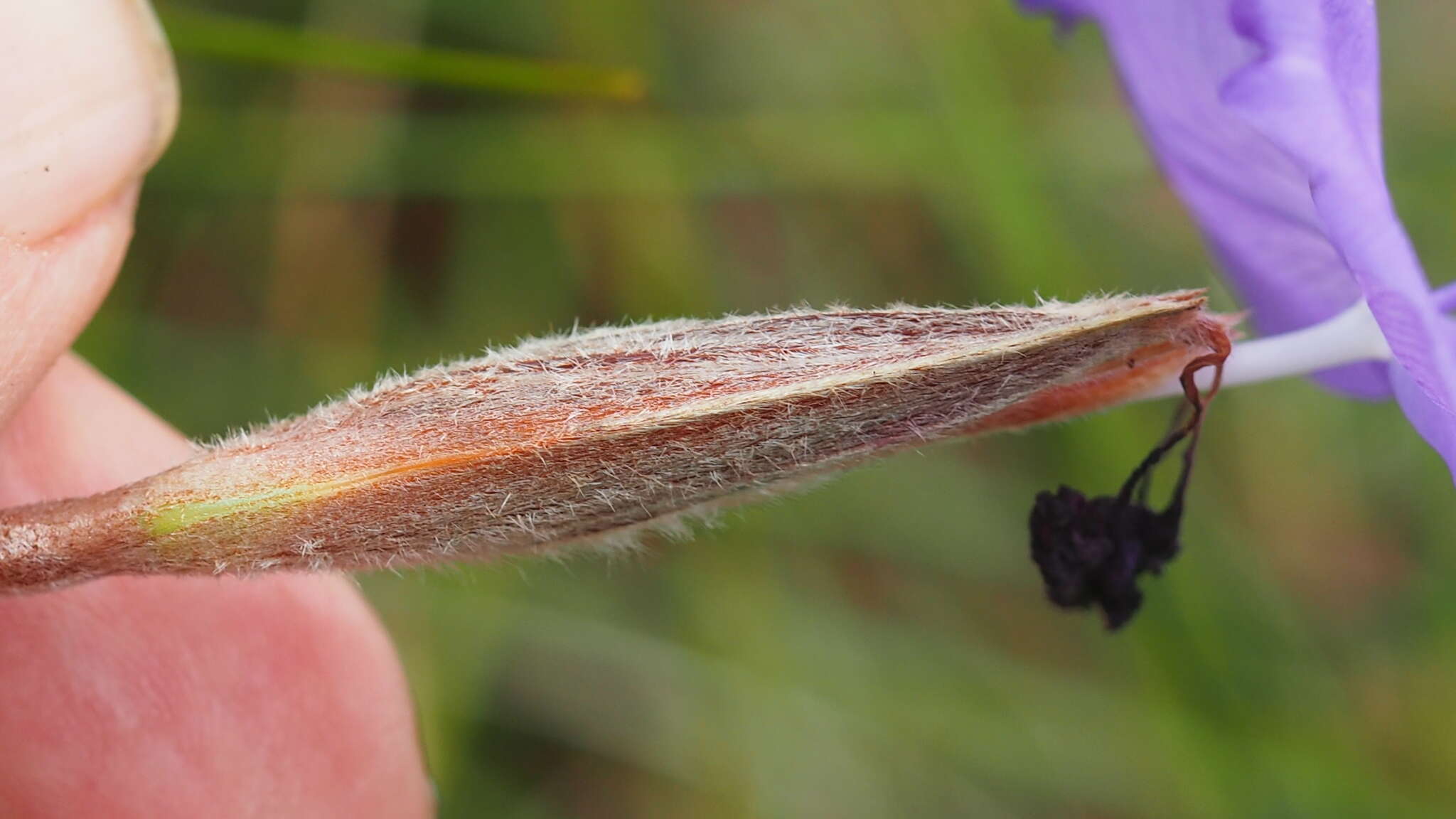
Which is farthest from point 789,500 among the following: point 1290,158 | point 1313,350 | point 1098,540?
point 1290,158

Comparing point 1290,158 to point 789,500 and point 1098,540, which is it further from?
point 789,500

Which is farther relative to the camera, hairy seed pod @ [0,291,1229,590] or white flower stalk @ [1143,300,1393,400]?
white flower stalk @ [1143,300,1393,400]

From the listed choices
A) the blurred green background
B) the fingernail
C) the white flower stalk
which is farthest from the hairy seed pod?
the blurred green background

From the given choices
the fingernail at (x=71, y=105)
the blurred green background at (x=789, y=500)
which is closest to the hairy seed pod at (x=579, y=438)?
the fingernail at (x=71, y=105)

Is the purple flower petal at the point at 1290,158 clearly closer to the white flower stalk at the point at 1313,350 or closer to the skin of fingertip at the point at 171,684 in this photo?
the white flower stalk at the point at 1313,350

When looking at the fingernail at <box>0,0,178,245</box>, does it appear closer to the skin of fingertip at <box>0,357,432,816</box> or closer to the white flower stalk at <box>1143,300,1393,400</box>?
the skin of fingertip at <box>0,357,432,816</box>

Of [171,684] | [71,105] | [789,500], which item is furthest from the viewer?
[789,500]
